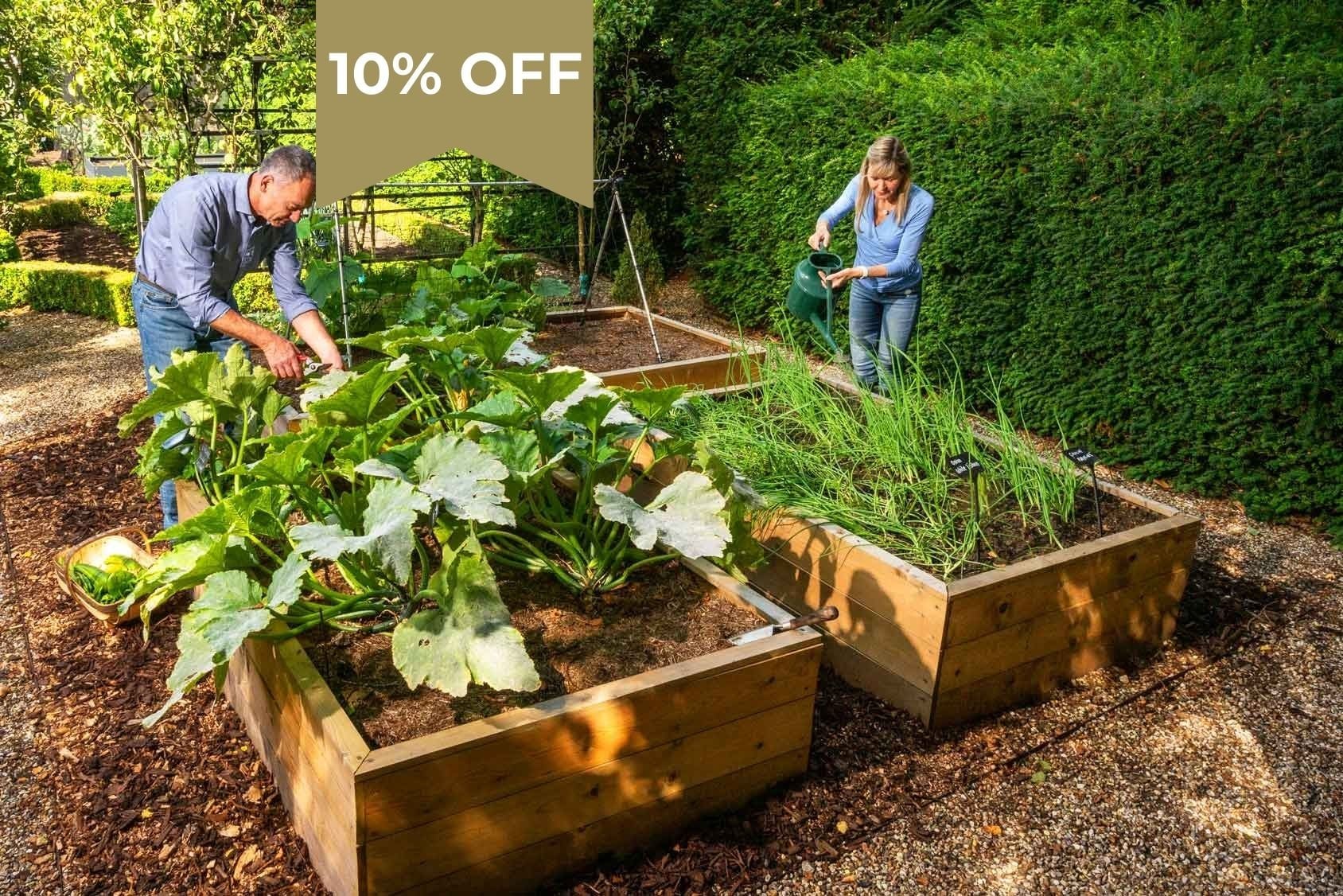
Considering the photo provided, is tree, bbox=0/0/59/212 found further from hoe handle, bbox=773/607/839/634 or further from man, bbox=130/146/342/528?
hoe handle, bbox=773/607/839/634

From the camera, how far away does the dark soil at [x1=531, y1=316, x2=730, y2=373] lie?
5.36 metres

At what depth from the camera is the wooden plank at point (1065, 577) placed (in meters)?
2.63

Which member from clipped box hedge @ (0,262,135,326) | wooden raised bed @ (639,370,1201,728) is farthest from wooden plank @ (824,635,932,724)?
clipped box hedge @ (0,262,135,326)

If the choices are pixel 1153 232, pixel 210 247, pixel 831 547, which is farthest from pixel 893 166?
pixel 210 247

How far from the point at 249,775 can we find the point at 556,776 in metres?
0.89

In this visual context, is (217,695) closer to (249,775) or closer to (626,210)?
(249,775)

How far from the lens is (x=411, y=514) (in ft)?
6.50

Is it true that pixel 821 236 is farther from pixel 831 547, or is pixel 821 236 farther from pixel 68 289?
pixel 68 289

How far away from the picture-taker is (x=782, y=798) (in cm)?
242

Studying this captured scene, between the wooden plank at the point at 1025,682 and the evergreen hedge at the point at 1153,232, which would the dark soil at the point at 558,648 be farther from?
the evergreen hedge at the point at 1153,232

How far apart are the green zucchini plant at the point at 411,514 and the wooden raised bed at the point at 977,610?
428 millimetres

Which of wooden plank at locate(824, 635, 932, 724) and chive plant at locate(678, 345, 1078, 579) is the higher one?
chive plant at locate(678, 345, 1078, 579)

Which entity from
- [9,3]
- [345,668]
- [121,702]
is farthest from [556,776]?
[9,3]

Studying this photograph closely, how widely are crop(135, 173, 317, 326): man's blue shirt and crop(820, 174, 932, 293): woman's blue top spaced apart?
226cm
